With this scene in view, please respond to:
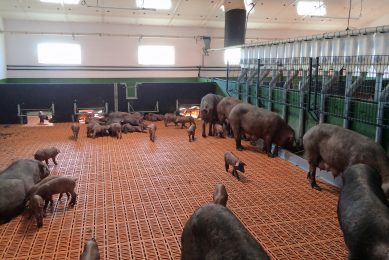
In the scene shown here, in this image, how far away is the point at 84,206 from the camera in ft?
14.5

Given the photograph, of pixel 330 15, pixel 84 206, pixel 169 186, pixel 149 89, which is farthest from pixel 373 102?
pixel 330 15

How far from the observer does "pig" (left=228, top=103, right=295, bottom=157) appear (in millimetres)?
6820

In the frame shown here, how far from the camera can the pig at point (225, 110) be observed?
8.66 metres

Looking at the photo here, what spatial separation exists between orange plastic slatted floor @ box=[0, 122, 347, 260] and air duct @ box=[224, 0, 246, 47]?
14.3 feet

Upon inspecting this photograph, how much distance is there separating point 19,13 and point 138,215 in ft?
36.2

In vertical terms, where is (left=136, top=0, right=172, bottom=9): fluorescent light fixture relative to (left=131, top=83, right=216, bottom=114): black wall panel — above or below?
above

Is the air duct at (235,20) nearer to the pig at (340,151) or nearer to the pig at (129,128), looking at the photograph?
the pig at (129,128)

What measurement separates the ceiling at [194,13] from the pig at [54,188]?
822 cm

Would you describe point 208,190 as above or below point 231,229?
below

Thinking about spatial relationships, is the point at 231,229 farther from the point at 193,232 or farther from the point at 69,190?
the point at 69,190

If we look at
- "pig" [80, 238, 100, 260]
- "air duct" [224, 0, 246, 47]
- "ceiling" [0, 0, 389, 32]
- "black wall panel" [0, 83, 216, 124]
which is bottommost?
"pig" [80, 238, 100, 260]

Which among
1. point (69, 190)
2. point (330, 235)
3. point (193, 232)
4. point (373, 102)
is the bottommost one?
point (330, 235)

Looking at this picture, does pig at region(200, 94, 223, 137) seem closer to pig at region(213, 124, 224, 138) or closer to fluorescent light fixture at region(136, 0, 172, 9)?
pig at region(213, 124, 224, 138)

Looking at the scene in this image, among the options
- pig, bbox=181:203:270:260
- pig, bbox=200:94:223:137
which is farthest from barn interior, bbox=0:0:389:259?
pig, bbox=181:203:270:260
